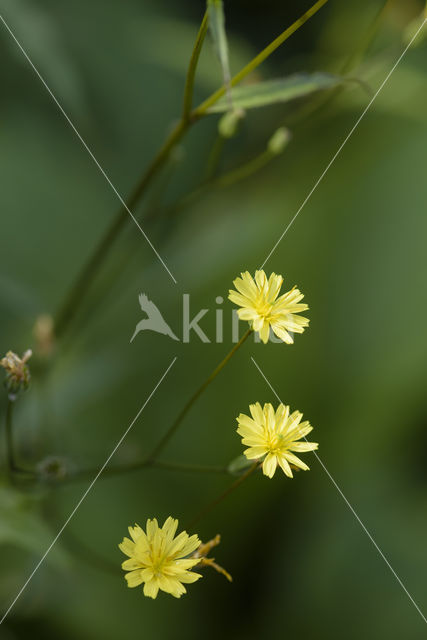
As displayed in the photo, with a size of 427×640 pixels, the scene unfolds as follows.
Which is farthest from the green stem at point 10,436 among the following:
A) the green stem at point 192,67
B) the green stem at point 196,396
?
the green stem at point 192,67

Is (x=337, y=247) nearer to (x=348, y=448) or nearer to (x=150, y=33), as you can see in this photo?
(x=348, y=448)

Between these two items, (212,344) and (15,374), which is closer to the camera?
(15,374)

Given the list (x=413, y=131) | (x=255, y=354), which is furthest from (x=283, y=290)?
(x=413, y=131)

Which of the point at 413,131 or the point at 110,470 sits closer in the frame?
the point at 110,470

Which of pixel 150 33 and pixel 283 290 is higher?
pixel 150 33

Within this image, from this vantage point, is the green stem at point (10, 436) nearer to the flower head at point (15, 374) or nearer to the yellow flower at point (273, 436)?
the flower head at point (15, 374)

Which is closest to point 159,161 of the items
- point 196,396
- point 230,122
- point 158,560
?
point 230,122

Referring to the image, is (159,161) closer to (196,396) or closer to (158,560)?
(196,396)
